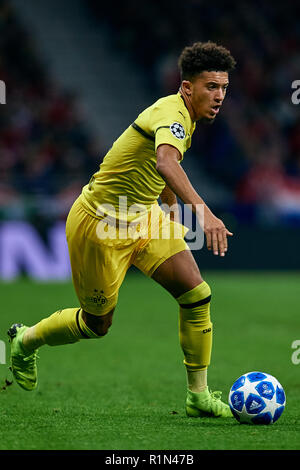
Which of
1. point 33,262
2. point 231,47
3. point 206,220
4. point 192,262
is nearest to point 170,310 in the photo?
point 33,262

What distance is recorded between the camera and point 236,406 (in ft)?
16.1

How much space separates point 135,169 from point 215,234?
0.95 m

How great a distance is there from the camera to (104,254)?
5.25 m

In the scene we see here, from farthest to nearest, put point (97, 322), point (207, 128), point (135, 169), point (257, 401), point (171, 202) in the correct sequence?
point (207, 128)
point (171, 202)
point (97, 322)
point (135, 169)
point (257, 401)

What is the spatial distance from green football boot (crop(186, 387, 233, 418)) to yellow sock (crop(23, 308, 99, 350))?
0.73m

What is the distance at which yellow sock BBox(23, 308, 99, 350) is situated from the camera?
544 centimetres

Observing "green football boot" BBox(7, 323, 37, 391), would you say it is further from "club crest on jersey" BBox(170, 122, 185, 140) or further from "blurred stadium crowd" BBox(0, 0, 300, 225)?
"blurred stadium crowd" BBox(0, 0, 300, 225)

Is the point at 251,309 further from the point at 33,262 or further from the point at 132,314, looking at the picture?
the point at 33,262

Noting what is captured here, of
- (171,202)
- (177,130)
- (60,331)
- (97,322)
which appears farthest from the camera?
(171,202)

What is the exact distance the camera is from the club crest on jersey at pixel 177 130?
4.63 metres

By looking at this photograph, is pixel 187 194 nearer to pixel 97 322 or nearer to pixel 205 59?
pixel 205 59

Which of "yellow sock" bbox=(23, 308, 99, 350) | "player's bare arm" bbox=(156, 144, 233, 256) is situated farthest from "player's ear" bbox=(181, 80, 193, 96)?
"yellow sock" bbox=(23, 308, 99, 350)

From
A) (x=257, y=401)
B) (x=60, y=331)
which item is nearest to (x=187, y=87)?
(x=60, y=331)

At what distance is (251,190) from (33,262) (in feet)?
17.4
